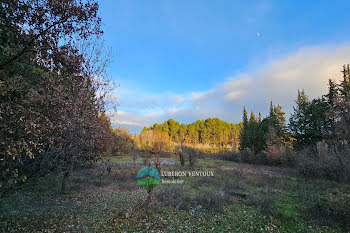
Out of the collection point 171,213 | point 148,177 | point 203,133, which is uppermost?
point 203,133

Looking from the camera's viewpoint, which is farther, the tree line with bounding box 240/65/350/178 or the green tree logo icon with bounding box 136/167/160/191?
the tree line with bounding box 240/65/350/178

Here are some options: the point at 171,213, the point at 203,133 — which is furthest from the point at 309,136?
the point at 203,133

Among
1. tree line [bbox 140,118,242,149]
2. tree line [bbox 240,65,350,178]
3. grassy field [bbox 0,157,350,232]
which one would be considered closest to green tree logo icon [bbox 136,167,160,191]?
grassy field [bbox 0,157,350,232]

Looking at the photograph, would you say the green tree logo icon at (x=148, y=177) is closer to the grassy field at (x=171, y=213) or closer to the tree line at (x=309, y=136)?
the grassy field at (x=171, y=213)

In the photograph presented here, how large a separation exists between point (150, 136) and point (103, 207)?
3537 cm

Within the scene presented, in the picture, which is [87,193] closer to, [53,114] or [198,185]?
[198,185]

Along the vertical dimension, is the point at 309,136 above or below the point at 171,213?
above

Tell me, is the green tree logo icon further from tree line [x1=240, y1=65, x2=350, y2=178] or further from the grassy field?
tree line [x1=240, y1=65, x2=350, y2=178]

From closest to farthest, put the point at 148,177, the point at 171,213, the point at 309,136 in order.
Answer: the point at 171,213
the point at 148,177
the point at 309,136

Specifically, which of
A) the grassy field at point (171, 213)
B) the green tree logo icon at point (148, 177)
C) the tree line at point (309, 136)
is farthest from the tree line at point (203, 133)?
the green tree logo icon at point (148, 177)

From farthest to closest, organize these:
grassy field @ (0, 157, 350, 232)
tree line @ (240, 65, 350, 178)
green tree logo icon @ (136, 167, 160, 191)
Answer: tree line @ (240, 65, 350, 178)
green tree logo icon @ (136, 167, 160, 191)
grassy field @ (0, 157, 350, 232)

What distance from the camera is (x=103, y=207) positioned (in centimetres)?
688

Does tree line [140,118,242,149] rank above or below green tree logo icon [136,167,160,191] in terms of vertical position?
above

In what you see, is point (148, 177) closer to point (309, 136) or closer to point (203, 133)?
point (309, 136)
